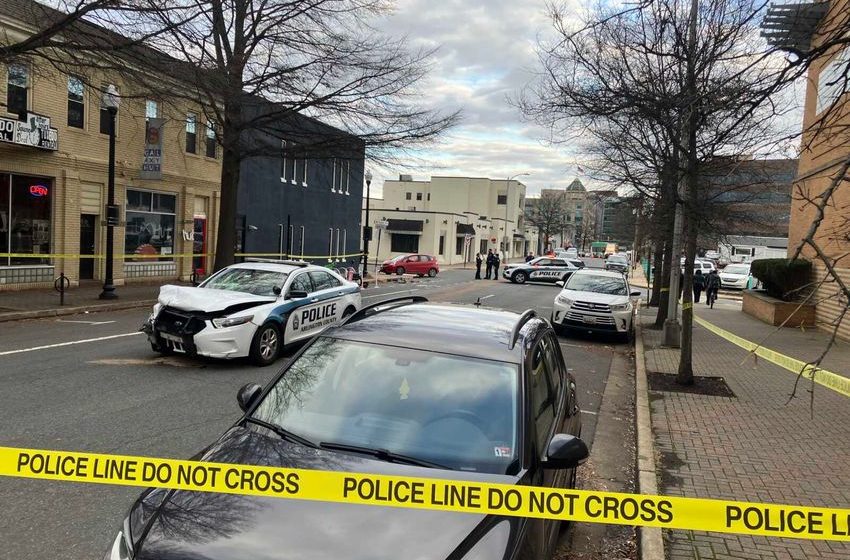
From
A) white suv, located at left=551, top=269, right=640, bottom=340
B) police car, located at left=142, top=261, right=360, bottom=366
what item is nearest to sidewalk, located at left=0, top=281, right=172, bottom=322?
police car, located at left=142, top=261, right=360, bottom=366

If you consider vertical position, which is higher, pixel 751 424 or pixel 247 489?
pixel 247 489

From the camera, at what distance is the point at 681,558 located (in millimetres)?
4078

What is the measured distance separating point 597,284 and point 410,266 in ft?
78.6

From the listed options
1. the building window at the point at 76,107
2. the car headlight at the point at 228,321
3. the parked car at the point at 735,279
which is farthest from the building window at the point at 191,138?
the parked car at the point at 735,279

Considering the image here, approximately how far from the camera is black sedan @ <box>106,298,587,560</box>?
99.1 inches

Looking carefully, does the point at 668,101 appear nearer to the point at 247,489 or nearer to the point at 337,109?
the point at 247,489

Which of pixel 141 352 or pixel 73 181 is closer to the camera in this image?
pixel 141 352

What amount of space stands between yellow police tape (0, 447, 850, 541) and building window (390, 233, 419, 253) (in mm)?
57613

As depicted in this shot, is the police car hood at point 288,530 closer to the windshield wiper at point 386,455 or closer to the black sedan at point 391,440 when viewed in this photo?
the black sedan at point 391,440

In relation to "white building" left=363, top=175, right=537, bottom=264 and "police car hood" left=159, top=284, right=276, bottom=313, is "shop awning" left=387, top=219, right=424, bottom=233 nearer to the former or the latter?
"white building" left=363, top=175, right=537, bottom=264

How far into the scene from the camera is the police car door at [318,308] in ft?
33.1

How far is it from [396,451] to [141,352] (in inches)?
310

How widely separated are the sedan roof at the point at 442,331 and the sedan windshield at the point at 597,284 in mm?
11505

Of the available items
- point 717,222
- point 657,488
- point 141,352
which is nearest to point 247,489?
point 657,488
